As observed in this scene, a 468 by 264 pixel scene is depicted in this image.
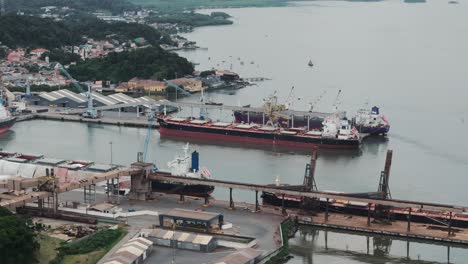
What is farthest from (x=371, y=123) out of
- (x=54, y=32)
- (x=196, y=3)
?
(x=196, y=3)

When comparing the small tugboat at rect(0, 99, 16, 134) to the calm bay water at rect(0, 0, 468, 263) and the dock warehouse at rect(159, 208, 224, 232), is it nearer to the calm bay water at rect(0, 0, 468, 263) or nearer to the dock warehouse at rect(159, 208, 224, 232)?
the calm bay water at rect(0, 0, 468, 263)

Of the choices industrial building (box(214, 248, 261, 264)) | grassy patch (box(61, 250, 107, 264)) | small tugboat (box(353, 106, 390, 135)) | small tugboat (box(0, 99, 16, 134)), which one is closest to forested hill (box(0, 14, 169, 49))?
small tugboat (box(0, 99, 16, 134))

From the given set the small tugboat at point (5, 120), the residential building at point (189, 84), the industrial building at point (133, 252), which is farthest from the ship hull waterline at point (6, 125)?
the industrial building at point (133, 252)

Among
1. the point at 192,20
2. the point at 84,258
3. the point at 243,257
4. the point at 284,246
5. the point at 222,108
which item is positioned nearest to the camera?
the point at 243,257

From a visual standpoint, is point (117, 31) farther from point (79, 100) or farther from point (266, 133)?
point (266, 133)

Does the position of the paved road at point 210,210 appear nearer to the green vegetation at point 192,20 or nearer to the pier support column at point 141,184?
the pier support column at point 141,184
